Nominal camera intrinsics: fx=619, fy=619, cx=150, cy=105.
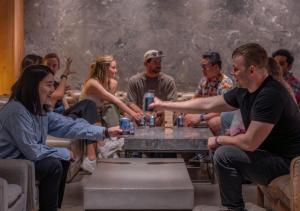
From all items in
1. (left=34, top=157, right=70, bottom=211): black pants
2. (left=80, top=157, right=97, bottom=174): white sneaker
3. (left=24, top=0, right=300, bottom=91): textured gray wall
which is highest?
(left=24, top=0, right=300, bottom=91): textured gray wall

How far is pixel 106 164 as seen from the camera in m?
4.41

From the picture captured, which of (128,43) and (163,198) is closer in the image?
(163,198)

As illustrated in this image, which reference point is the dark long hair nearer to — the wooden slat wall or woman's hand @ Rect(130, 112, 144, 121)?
woman's hand @ Rect(130, 112, 144, 121)

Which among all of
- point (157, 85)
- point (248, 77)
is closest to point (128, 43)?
point (157, 85)

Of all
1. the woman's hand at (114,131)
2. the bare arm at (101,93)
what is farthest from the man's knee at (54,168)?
the bare arm at (101,93)

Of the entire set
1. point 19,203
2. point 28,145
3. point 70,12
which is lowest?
point 19,203

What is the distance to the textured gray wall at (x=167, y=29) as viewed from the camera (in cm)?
798

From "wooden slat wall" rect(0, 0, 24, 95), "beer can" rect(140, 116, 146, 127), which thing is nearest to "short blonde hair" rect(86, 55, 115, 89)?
"beer can" rect(140, 116, 146, 127)

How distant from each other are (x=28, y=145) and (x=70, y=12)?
436 cm

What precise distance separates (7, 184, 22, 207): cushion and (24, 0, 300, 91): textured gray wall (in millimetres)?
4497

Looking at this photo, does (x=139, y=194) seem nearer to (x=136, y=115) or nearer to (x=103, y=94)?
(x=136, y=115)

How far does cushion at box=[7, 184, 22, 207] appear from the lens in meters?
3.41

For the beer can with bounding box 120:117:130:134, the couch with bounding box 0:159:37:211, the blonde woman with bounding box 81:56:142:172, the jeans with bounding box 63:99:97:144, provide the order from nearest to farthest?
the couch with bounding box 0:159:37:211, the beer can with bounding box 120:117:130:134, the jeans with bounding box 63:99:97:144, the blonde woman with bounding box 81:56:142:172

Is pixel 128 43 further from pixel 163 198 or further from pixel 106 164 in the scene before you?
pixel 163 198
